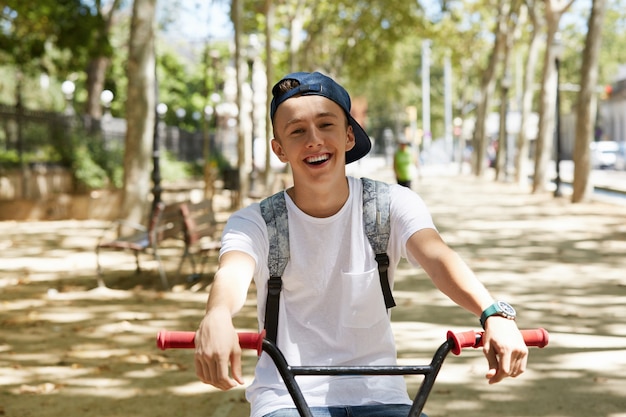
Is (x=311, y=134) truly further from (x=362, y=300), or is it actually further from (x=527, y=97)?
(x=527, y=97)

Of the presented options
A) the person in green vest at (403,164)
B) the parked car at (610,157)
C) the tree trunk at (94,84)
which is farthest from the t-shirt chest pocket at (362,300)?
the parked car at (610,157)

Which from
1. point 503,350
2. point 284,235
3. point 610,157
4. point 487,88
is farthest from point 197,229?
point 610,157

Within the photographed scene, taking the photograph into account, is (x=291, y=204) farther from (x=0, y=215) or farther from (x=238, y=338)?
(x=0, y=215)

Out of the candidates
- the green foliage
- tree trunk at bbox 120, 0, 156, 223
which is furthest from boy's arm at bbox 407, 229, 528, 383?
the green foliage

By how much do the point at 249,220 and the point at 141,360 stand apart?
4.41 meters

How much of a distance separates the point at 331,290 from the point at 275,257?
20 cm

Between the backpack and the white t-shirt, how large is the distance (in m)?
0.02

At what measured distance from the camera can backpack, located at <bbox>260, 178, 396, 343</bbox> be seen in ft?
9.52

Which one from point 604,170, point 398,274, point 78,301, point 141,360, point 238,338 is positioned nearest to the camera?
point 238,338

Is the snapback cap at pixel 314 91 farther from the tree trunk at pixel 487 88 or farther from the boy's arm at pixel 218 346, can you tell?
the tree trunk at pixel 487 88

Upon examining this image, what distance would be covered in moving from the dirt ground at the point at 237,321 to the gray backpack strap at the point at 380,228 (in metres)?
2.76

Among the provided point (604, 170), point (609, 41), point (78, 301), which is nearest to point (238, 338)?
point (78, 301)

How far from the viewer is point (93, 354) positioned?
729 cm

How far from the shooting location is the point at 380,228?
2969mm
